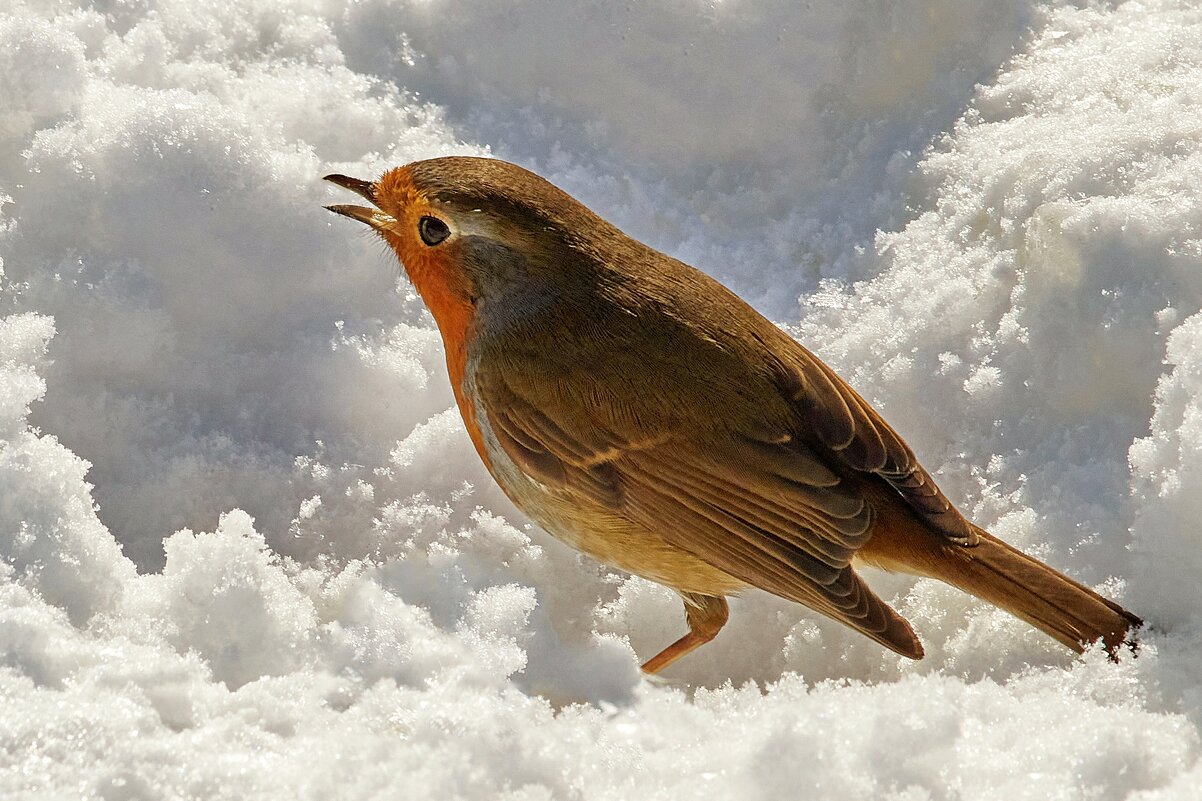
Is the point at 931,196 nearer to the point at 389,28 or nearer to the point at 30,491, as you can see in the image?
the point at 389,28

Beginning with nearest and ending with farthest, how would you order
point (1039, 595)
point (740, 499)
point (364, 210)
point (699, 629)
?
point (1039, 595), point (740, 499), point (699, 629), point (364, 210)

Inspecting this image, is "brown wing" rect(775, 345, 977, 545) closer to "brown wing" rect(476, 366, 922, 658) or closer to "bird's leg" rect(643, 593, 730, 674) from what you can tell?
"brown wing" rect(476, 366, 922, 658)

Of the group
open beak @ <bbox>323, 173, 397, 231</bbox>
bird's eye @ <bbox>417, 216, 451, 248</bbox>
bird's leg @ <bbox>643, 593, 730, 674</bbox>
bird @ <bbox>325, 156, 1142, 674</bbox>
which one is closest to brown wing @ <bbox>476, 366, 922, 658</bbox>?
bird @ <bbox>325, 156, 1142, 674</bbox>

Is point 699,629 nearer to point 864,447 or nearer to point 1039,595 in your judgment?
point 864,447

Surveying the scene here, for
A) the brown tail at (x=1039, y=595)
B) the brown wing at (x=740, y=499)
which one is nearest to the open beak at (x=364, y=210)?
the brown wing at (x=740, y=499)

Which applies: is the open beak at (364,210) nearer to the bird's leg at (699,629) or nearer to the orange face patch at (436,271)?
the orange face patch at (436,271)

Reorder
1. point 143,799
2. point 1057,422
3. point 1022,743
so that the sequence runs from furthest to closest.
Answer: point 1057,422 → point 1022,743 → point 143,799

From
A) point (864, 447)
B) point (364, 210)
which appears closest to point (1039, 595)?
point (864, 447)

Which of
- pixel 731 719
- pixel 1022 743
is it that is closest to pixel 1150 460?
pixel 1022 743
